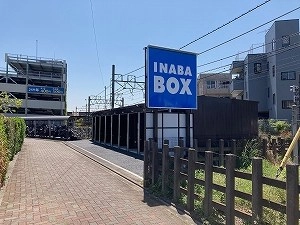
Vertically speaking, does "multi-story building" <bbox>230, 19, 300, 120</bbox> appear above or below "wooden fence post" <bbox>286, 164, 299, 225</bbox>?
above

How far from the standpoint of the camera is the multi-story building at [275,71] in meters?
35.6

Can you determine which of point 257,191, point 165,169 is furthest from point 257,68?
point 257,191

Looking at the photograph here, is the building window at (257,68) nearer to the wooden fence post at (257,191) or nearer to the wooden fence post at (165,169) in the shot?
the wooden fence post at (165,169)

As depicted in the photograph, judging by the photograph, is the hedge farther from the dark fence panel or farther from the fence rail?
the dark fence panel

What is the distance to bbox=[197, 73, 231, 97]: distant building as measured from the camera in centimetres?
5356

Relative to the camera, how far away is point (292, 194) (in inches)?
162

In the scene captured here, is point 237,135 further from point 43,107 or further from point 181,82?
point 43,107

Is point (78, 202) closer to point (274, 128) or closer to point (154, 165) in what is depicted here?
point (154, 165)

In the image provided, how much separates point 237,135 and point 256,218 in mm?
13628

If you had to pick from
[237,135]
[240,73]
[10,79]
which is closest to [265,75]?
[240,73]

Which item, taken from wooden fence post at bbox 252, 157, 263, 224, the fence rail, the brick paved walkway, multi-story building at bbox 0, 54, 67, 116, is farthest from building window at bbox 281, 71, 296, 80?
multi-story building at bbox 0, 54, 67, 116

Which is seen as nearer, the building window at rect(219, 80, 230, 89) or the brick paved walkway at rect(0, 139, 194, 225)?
the brick paved walkway at rect(0, 139, 194, 225)

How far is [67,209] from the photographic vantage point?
6504 mm

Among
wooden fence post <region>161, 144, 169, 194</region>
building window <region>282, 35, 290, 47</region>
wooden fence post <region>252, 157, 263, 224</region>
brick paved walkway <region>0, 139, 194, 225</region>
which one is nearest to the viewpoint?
wooden fence post <region>252, 157, 263, 224</region>
